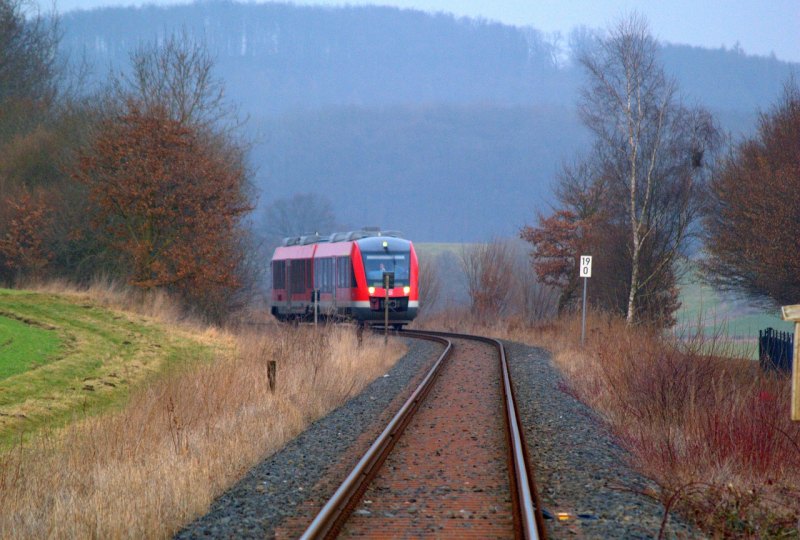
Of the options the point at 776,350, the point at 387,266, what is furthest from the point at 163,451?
the point at 387,266

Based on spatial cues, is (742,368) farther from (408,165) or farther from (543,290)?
(408,165)

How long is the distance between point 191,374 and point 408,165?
562 ft

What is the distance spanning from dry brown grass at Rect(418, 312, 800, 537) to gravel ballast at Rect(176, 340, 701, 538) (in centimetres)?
29

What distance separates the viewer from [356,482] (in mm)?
8094

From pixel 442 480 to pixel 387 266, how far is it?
22.4 meters

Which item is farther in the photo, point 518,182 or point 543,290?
point 518,182

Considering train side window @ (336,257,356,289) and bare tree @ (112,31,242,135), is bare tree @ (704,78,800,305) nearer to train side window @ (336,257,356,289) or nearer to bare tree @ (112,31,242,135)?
train side window @ (336,257,356,289)

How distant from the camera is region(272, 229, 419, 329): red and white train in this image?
3023 centimetres

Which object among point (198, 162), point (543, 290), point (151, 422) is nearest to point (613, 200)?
point (543, 290)

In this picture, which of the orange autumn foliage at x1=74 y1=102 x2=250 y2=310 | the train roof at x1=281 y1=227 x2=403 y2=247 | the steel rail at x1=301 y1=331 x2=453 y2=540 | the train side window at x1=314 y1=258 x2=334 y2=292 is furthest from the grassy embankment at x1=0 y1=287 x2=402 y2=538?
the train side window at x1=314 y1=258 x2=334 y2=292

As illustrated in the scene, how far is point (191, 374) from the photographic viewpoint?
14906mm

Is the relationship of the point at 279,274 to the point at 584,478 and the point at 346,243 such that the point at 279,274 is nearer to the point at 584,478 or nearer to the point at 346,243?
the point at 346,243

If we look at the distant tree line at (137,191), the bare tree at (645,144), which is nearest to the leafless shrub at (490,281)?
the bare tree at (645,144)

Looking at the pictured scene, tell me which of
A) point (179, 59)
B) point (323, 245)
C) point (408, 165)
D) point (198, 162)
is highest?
point (408, 165)
